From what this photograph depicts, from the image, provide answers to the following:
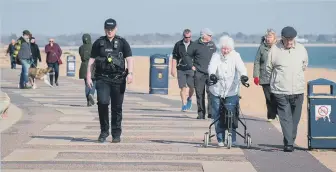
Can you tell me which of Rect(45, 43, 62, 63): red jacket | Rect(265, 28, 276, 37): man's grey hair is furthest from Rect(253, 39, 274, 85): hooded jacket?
Rect(45, 43, 62, 63): red jacket

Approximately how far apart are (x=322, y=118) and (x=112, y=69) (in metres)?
3.07

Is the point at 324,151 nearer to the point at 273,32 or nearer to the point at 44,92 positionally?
the point at 273,32

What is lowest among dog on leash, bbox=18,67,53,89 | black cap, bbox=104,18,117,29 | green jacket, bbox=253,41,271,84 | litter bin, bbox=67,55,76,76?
litter bin, bbox=67,55,76,76

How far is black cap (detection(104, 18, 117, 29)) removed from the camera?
1280cm

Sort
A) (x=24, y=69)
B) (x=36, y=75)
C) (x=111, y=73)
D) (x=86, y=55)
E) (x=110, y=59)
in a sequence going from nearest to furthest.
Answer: (x=110, y=59)
(x=111, y=73)
(x=86, y=55)
(x=24, y=69)
(x=36, y=75)

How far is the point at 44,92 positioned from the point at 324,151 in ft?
49.1

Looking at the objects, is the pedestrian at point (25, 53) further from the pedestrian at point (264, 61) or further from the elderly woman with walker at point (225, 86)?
the elderly woman with walker at point (225, 86)

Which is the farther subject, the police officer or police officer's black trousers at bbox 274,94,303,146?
the police officer

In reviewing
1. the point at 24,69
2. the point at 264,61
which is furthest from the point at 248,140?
the point at 24,69

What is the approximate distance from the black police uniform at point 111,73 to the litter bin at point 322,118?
274 centimetres

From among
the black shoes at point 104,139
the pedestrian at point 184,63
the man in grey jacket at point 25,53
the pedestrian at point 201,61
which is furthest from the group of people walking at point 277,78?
the man in grey jacket at point 25,53

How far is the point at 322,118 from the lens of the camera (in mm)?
12125

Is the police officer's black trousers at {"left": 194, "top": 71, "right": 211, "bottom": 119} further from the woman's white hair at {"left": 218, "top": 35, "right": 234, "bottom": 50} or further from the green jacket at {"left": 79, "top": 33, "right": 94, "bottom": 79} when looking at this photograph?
the woman's white hair at {"left": 218, "top": 35, "right": 234, "bottom": 50}

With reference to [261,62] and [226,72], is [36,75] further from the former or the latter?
[226,72]
